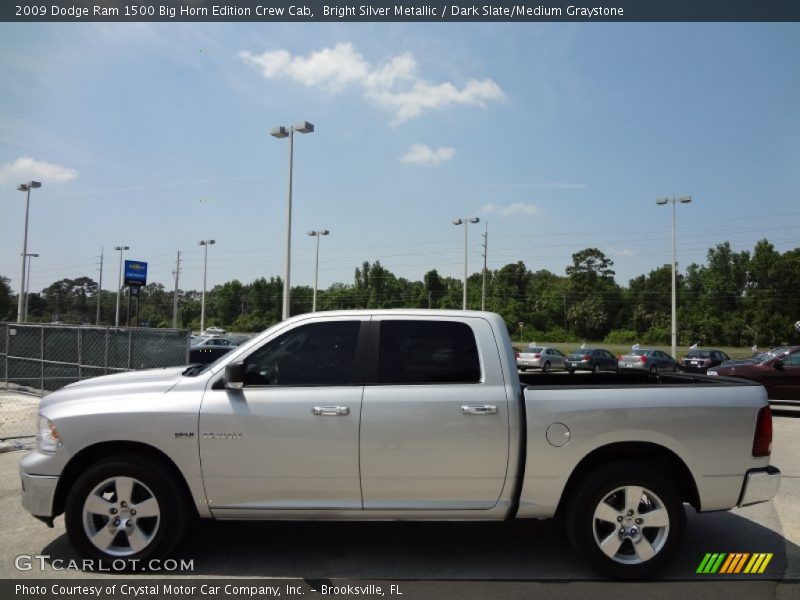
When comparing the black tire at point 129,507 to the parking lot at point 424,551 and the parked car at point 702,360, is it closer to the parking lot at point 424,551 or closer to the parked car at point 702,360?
the parking lot at point 424,551

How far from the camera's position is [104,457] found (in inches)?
172

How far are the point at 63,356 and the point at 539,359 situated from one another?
1087 inches

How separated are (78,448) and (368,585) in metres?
2.18

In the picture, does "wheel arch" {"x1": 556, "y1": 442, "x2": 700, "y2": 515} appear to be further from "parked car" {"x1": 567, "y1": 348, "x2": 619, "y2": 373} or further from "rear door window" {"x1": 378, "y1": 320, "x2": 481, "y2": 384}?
"parked car" {"x1": 567, "y1": 348, "x2": 619, "y2": 373}

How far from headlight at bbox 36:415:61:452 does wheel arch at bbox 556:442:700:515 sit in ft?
11.6

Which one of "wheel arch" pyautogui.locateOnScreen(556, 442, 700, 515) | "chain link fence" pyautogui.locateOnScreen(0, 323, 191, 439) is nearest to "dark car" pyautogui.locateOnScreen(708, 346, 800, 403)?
"wheel arch" pyautogui.locateOnScreen(556, 442, 700, 515)

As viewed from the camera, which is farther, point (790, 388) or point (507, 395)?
point (790, 388)

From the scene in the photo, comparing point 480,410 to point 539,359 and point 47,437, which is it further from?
point 539,359

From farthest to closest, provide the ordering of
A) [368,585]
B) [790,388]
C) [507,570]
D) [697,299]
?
1. [697,299]
2. [790,388]
3. [507,570]
4. [368,585]

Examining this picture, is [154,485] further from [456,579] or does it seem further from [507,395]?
[507,395]

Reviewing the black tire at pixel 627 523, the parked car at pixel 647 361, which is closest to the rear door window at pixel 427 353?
the black tire at pixel 627 523

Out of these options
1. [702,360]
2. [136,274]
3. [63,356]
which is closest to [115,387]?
[63,356]

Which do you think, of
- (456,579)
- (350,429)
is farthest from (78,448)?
(456,579)

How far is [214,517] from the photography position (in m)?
4.35
